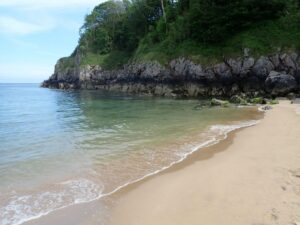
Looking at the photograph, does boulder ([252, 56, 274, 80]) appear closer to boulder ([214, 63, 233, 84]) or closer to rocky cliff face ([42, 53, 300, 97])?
rocky cliff face ([42, 53, 300, 97])

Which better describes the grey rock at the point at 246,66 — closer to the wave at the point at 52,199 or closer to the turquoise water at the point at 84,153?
the turquoise water at the point at 84,153

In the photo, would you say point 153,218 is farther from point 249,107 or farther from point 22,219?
point 249,107

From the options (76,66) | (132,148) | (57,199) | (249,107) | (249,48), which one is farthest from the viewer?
(76,66)

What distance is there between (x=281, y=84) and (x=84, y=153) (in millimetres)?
25884

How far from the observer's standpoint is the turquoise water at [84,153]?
832 cm

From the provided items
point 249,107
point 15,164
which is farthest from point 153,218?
point 249,107

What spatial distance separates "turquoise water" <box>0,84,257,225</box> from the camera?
832cm

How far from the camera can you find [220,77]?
129 feet

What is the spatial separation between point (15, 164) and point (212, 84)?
31.6 metres

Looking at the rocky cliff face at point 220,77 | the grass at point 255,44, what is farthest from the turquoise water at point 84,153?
the grass at point 255,44

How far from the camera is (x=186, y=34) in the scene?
46.9 metres

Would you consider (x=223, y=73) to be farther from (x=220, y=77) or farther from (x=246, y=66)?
(x=246, y=66)

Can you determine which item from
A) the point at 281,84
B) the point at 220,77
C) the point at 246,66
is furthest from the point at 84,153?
the point at 220,77

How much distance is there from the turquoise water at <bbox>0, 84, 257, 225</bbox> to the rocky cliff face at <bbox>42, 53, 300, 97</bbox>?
13.3 metres
